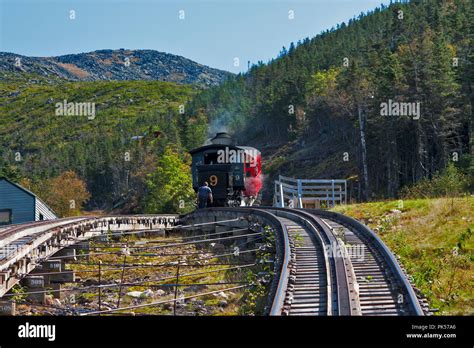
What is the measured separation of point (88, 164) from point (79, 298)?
9981 centimetres

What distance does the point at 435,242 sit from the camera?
14.3 m

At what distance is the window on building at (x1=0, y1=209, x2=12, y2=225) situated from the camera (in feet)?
142

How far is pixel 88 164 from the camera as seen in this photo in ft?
372

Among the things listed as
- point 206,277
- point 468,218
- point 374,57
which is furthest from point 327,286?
point 374,57

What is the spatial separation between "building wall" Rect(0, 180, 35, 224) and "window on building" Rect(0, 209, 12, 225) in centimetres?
30

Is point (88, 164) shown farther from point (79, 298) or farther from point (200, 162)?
point (79, 298)

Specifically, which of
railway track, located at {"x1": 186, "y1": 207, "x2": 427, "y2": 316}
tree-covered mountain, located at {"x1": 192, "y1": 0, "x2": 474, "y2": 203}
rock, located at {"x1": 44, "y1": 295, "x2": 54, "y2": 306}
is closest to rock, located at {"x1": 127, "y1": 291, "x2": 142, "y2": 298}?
rock, located at {"x1": 44, "y1": 295, "x2": 54, "y2": 306}

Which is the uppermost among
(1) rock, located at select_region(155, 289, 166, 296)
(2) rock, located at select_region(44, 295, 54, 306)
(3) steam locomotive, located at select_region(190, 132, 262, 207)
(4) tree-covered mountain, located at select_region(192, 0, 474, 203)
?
(4) tree-covered mountain, located at select_region(192, 0, 474, 203)

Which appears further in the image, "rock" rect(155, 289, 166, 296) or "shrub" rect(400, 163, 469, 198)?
"shrub" rect(400, 163, 469, 198)

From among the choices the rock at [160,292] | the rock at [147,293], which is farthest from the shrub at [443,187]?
the rock at [147,293]

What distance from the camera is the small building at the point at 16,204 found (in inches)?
1690

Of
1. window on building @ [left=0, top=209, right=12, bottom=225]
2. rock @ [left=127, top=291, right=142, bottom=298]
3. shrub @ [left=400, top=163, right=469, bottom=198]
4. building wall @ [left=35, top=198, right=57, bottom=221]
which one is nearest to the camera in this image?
rock @ [left=127, top=291, right=142, bottom=298]

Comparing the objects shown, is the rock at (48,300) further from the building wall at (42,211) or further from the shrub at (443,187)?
the building wall at (42,211)

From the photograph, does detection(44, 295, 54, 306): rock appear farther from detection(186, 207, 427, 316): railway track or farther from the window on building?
the window on building
